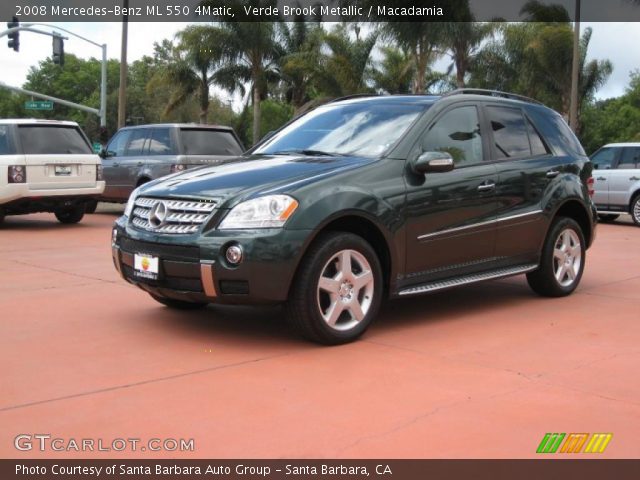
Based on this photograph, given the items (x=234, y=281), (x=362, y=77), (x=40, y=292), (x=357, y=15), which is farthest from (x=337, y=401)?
(x=362, y=77)

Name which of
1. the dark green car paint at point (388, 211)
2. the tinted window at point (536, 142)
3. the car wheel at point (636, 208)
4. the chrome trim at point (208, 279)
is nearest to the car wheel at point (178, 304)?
the dark green car paint at point (388, 211)

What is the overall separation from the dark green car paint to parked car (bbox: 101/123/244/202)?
26.6 ft

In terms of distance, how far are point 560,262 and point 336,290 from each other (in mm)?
2873

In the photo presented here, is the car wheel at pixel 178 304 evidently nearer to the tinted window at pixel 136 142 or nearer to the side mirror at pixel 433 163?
the side mirror at pixel 433 163

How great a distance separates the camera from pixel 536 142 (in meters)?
7.24

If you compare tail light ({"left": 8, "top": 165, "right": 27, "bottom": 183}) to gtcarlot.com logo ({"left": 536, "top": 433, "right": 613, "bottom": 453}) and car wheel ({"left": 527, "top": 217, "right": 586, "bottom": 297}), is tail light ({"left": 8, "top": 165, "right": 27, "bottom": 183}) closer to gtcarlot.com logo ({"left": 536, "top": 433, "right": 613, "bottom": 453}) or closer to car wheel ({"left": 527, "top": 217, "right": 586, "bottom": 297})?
car wheel ({"left": 527, "top": 217, "right": 586, "bottom": 297})

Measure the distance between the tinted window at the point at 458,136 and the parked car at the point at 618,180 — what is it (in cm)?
1125

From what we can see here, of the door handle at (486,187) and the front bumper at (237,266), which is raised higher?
the door handle at (486,187)

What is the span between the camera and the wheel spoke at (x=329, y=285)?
17.4ft

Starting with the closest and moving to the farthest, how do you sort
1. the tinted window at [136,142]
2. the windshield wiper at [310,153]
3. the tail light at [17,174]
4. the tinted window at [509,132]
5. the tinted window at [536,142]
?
the windshield wiper at [310,153]
the tinted window at [509,132]
the tinted window at [536,142]
the tail light at [17,174]
the tinted window at [136,142]

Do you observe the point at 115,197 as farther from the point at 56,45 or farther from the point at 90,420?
the point at 56,45

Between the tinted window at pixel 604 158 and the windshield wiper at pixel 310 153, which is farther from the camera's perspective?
the tinted window at pixel 604 158

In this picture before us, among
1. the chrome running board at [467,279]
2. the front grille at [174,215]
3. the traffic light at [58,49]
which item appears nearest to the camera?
the front grille at [174,215]
